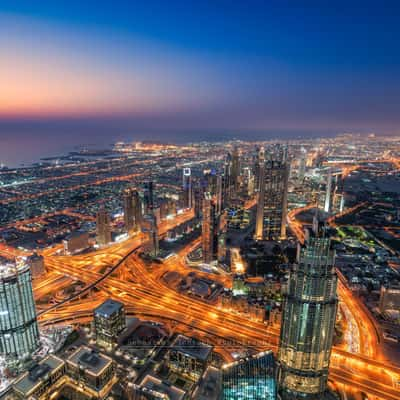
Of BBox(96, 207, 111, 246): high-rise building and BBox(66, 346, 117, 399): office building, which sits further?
BBox(96, 207, 111, 246): high-rise building

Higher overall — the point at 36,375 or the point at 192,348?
the point at 192,348

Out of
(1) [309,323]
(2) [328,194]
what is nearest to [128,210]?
(1) [309,323]

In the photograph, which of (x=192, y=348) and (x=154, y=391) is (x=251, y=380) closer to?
(x=192, y=348)

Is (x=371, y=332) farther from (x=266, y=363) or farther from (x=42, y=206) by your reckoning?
(x=42, y=206)

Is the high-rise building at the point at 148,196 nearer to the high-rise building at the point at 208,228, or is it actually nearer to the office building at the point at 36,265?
the high-rise building at the point at 208,228

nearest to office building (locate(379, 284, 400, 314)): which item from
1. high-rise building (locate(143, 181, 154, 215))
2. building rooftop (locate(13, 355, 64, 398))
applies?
building rooftop (locate(13, 355, 64, 398))

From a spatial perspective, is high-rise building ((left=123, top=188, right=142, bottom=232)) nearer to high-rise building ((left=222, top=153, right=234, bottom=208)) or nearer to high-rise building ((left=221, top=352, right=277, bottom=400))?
high-rise building ((left=222, top=153, right=234, bottom=208))

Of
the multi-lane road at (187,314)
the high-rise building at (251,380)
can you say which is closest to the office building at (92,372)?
the multi-lane road at (187,314)
